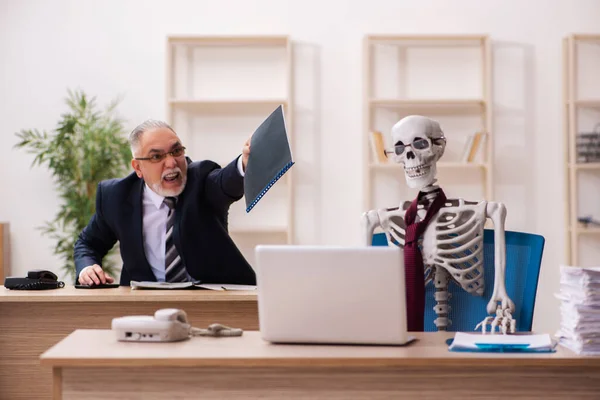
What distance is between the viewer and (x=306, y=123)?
518cm

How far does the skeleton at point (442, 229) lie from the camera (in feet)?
7.68

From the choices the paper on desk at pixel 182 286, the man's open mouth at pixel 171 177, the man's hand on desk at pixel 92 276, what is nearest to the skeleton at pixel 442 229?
the paper on desk at pixel 182 286

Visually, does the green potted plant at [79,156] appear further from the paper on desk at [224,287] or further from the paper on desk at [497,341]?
the paper on desk at [497,341]

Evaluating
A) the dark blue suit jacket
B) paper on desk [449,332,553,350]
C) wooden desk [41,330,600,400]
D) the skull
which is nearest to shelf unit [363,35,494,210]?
the dark blue suit jacket

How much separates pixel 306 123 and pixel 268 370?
3.52 meters

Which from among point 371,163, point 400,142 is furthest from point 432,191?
point 371,163

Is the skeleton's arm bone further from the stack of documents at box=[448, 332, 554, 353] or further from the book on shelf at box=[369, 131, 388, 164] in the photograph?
the book on shelf at box=[369, 131, 388, 164]

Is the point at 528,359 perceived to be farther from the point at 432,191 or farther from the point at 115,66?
the point at 115,66

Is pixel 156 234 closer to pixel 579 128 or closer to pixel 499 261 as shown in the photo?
pixel 499 261

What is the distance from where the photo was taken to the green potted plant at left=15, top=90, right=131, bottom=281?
4.92 m

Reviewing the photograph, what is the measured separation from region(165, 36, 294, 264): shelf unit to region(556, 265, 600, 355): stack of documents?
3.35 meters

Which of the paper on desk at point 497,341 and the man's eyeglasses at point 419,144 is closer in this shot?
the paper on desk at point 497,341

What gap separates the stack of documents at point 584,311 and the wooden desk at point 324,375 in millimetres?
51

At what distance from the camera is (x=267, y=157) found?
238 centimetres
